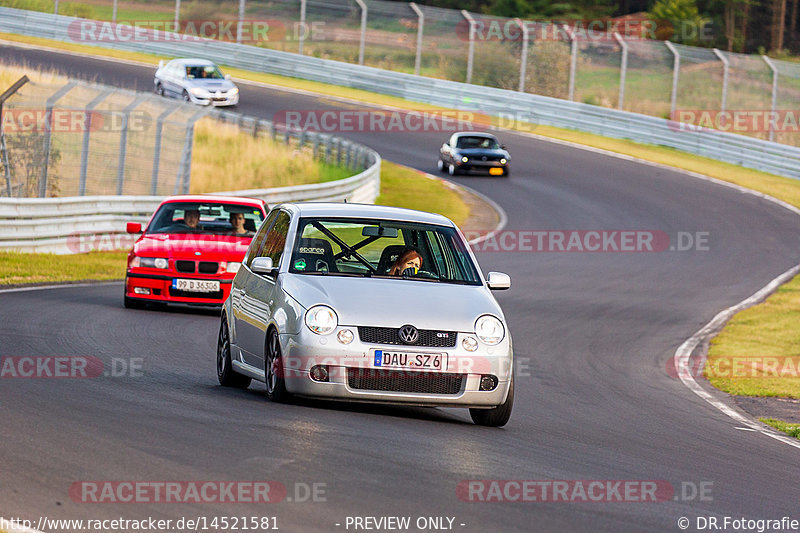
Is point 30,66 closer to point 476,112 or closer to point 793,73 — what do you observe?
point 476,112

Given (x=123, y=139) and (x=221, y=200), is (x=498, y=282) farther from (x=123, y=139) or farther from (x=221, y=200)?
(x=123, y=139)

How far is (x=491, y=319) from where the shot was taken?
29.3 feet

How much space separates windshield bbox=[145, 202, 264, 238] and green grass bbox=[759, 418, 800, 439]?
7609mm

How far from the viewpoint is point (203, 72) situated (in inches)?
1763

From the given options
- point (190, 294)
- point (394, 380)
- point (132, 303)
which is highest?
point (394, 380)

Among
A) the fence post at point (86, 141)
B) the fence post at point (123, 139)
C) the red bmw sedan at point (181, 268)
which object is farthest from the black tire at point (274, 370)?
the fence post at point (123, 139)

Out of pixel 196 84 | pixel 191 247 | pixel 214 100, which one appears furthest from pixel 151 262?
pixel 196 84

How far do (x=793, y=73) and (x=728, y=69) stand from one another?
2245mm

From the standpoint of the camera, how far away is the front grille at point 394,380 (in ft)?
28.2

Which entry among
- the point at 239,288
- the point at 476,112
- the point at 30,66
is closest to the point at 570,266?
the point at 239,288

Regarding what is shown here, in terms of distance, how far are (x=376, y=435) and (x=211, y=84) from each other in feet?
122

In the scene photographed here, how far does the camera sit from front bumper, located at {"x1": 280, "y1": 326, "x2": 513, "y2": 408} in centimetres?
858

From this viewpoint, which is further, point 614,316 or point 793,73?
point 793,73

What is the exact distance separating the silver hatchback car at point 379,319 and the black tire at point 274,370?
10mm
